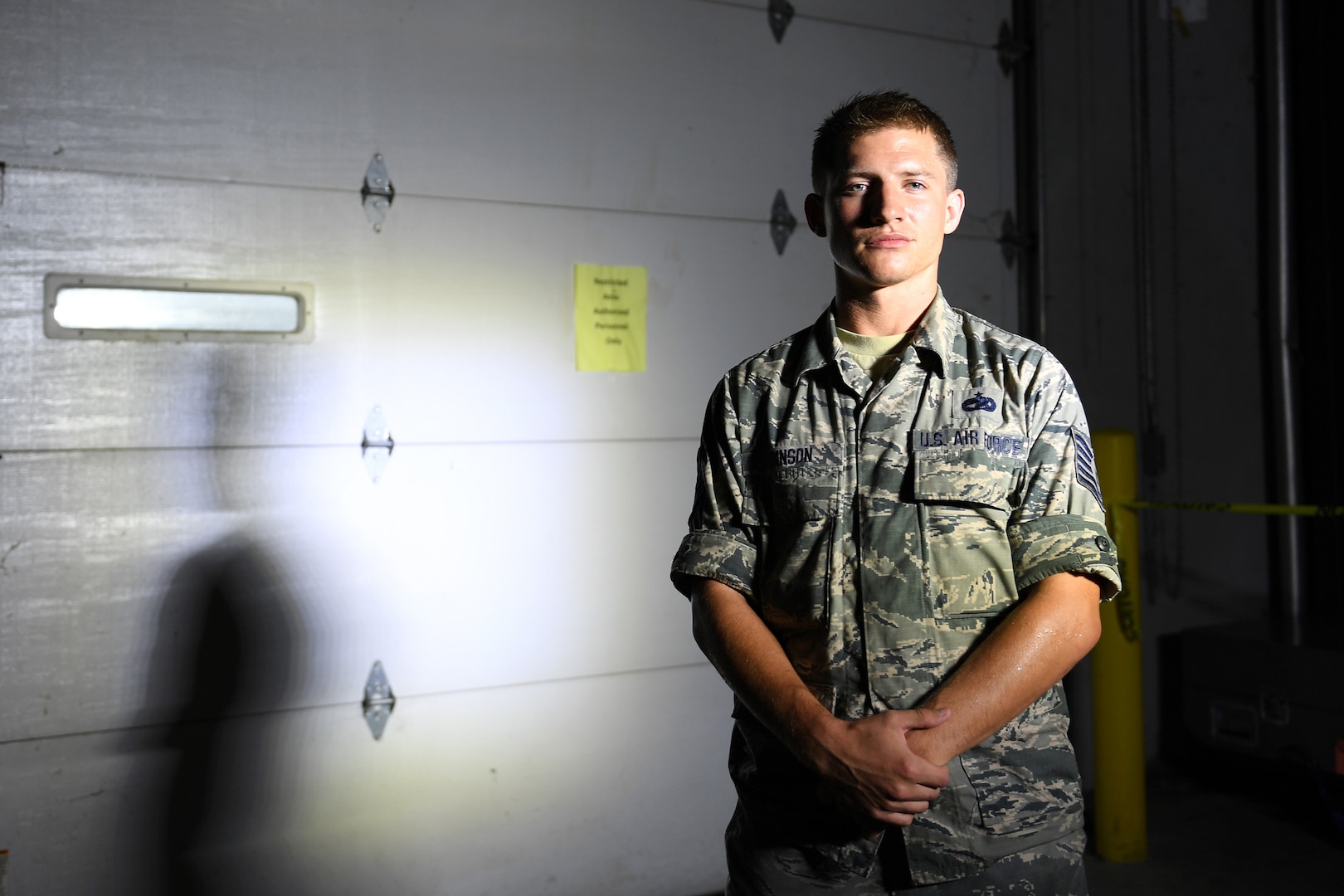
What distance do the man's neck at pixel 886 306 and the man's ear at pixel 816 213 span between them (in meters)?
0.09

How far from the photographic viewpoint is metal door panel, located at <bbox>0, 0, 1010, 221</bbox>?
2055 millimetres

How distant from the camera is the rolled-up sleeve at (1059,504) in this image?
117cm

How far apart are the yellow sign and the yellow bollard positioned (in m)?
1.26

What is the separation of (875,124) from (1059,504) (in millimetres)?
534

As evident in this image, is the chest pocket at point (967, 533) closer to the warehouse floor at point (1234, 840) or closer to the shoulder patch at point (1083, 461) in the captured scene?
the shoulder patch at point (1083, 461)

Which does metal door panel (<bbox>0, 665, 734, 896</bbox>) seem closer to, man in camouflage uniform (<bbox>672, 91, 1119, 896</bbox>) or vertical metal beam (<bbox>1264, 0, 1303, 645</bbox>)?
man in camouflage uniform (<bbox>672, 91, 1119, 896</bbox>)

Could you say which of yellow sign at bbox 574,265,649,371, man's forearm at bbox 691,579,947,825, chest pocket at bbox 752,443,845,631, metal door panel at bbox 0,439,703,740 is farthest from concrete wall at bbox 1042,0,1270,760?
man's forearm at bbox 691,579,947,825

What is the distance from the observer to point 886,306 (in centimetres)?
131

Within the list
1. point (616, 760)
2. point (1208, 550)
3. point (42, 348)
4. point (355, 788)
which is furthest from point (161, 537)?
point (1208, 550)

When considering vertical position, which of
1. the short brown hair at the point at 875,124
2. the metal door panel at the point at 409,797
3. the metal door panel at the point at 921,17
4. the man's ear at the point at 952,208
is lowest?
the metal door panel at the point at 409,797

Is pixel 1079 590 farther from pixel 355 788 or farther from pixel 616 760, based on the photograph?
pixel 355 788

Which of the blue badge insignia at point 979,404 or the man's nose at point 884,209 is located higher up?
the man's nose at point 884,209

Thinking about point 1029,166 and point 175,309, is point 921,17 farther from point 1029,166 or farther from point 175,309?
point 175,309

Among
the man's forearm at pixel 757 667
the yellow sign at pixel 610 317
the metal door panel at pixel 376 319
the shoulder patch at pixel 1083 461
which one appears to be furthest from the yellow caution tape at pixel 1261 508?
the man's forearm at pixel 757 667
